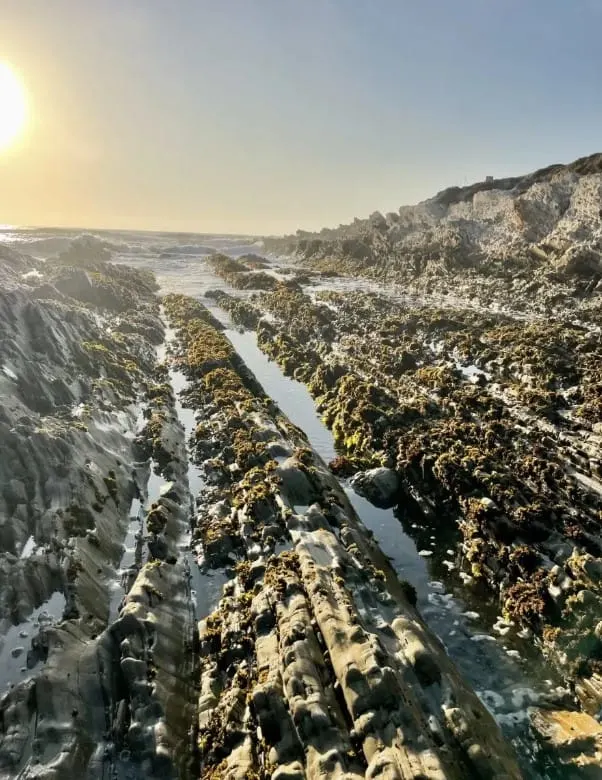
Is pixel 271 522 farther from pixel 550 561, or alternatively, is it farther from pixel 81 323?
pixel 81 323

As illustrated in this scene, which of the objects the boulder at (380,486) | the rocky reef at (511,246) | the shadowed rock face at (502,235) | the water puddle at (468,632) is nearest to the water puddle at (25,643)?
the water puddle at (468,632)

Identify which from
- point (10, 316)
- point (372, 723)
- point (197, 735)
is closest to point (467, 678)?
point (372, 723)

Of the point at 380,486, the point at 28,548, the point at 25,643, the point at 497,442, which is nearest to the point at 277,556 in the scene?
the point at 25,643

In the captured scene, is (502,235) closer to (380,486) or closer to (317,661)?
(380,486)

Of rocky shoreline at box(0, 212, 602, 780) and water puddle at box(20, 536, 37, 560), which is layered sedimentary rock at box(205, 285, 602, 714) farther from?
water puddle at box(20, 536, 37, 560)

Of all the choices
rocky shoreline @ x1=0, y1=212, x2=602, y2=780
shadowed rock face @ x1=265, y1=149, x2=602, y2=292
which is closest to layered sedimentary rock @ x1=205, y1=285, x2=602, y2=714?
rocky shoreline @ x1=0, y1=212, x2=602, y2=780

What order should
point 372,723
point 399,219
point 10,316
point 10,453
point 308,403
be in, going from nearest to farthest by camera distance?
point 372,723 < point 10,453 < point 10,316 < point 308,403 < point 399,219

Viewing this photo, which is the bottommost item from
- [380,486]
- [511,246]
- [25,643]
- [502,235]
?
[25,643]
